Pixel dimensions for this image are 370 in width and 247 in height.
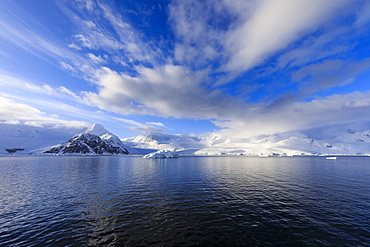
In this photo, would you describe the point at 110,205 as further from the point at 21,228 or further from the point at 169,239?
the point at 169,239

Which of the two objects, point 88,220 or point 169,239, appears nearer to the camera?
point 169,239

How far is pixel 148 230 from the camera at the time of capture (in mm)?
15102

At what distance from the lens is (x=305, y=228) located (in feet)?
50.9

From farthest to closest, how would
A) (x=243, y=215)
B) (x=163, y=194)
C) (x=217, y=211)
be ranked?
1. (x=163, y=194)
2. (x=217, y=211)
3. (x=243, y=215)

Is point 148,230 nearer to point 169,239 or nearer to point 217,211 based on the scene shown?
point 169,239

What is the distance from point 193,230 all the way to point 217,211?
236 inches

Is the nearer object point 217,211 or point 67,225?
point 67,225

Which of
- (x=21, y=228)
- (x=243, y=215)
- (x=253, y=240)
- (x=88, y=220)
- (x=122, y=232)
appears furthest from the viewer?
(x=243, y=215)

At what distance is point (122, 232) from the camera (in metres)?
14.8

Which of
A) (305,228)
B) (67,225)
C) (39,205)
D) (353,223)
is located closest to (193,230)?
(305,228)

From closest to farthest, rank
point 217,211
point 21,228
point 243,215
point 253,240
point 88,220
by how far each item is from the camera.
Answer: point 253,240, point 21,228, point 88,220, point 243,215, point 217,211

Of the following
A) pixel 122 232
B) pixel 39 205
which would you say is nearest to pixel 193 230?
pixel 122 232

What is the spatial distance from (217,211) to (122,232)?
11.7 metres

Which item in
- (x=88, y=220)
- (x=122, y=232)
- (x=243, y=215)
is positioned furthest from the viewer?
(x=243, y=215)
